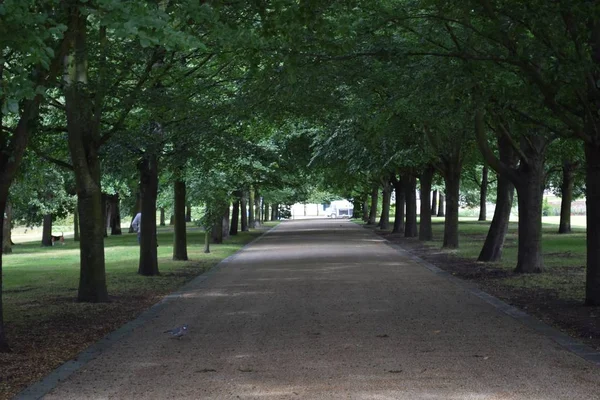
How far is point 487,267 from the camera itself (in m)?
19.3

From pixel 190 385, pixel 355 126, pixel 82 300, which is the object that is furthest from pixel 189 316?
pixel 355 126

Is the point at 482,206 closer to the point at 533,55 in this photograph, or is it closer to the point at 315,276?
the point at 315,276

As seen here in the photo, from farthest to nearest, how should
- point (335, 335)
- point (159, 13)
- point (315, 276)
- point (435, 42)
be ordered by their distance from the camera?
point (315, 276), point (435, 42), point (335, 335), point (159, 13)

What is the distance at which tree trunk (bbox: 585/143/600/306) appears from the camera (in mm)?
11594

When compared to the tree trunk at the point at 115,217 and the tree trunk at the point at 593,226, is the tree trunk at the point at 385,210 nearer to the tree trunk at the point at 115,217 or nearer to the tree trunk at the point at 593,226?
the tree trunk at the point at 115,217

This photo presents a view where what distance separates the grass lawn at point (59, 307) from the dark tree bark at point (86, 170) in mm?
483

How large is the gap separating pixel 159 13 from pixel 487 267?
14439mm

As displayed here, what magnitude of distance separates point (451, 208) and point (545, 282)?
12.2 metres

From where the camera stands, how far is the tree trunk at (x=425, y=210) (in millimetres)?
33531

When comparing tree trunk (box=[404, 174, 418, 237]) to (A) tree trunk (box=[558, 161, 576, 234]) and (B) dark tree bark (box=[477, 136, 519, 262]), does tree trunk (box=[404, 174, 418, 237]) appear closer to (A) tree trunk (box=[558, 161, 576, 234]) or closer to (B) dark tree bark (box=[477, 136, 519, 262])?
(A) tree trunk (box=[558, 161, 576, 234])

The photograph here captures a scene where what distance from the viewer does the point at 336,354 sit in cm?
814

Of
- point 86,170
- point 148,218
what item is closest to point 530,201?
point 148,218

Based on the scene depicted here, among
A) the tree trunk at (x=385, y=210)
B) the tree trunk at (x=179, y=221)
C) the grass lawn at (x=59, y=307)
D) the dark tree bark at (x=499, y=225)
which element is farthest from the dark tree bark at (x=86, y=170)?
the tree trunk at (x=385, y=210)

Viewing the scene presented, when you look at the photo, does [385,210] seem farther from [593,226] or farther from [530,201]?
[593,226]
